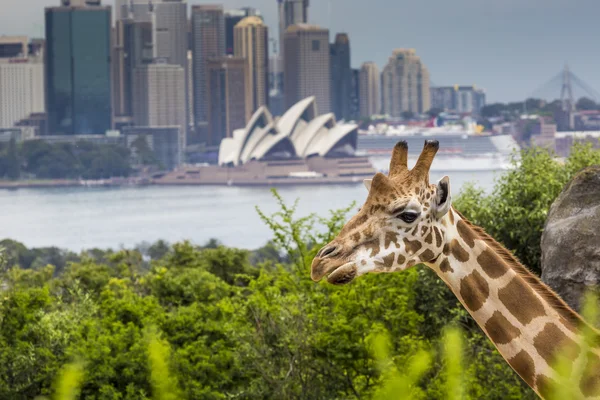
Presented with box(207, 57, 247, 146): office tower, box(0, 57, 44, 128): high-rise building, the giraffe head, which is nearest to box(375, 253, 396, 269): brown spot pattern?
the giraffe head

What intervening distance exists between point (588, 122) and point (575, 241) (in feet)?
346

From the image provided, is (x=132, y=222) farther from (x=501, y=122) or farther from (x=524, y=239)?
(x=524, y=239)

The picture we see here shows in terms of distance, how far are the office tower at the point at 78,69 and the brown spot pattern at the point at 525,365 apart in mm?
112943

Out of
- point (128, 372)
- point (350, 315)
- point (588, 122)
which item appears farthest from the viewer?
point (588, 122)

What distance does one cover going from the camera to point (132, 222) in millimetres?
96375

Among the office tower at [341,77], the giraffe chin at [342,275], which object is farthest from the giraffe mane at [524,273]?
the office tower at [341,77]

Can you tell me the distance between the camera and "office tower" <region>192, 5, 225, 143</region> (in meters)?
122

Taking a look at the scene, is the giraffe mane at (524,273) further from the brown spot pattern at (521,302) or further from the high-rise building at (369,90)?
the high-rise building at (369,90)

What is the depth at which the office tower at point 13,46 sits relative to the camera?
124 meters

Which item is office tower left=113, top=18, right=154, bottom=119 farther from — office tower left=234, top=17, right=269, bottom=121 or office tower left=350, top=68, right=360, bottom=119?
office tower left=350, top=68, right=360, bottom=119

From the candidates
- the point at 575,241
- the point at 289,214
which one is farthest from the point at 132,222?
the point at 575,241

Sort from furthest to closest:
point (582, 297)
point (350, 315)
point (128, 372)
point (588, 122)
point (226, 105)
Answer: point (226, 105) → point (588, 122) → point (128, 372) → point (350, 315) → point (582, 297)

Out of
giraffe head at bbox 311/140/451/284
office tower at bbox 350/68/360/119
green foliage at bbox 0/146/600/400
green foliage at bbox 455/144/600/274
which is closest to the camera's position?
giraffe head at bbox 311/140/451/284

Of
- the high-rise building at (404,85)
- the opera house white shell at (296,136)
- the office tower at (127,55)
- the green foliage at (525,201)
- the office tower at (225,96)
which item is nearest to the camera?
the green foliage at (525,201)
